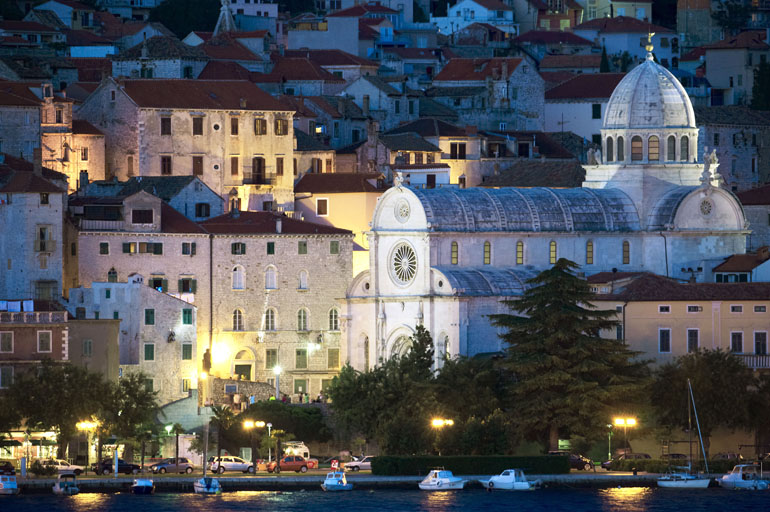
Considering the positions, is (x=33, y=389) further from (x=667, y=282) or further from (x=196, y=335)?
(x=667, y=282)

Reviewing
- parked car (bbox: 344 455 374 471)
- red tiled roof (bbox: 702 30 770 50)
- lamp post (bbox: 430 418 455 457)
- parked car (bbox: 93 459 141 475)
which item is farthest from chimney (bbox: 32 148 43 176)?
red tiled roof (bbox: 702 30 770 50)

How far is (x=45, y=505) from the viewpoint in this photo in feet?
369

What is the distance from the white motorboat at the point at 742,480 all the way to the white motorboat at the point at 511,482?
715cm

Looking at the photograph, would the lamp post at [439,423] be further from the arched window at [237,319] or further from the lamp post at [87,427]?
the arched window at [237,319]

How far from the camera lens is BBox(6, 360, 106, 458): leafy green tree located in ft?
399

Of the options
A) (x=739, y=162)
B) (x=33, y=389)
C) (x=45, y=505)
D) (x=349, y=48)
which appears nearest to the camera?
(x=45, y=505)

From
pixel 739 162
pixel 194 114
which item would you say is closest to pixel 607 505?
pixel 194 114

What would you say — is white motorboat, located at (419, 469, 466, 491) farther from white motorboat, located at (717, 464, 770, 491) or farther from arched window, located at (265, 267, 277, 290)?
arched window, located at (265, 267, 277, 290)

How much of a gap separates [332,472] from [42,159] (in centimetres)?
3323

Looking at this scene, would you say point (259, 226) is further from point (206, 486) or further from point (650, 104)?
point (206, 486)

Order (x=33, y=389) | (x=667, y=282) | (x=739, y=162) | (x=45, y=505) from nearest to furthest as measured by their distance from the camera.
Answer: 1. (x=45, y=505)
2. (x=33, y=389)
3. (x=667, y=282)
4. (x=739, y=162)

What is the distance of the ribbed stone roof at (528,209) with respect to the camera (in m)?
136

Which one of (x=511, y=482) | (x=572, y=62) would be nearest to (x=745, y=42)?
(x=572, y=62)

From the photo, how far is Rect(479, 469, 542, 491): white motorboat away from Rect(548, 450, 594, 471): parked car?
307cm
